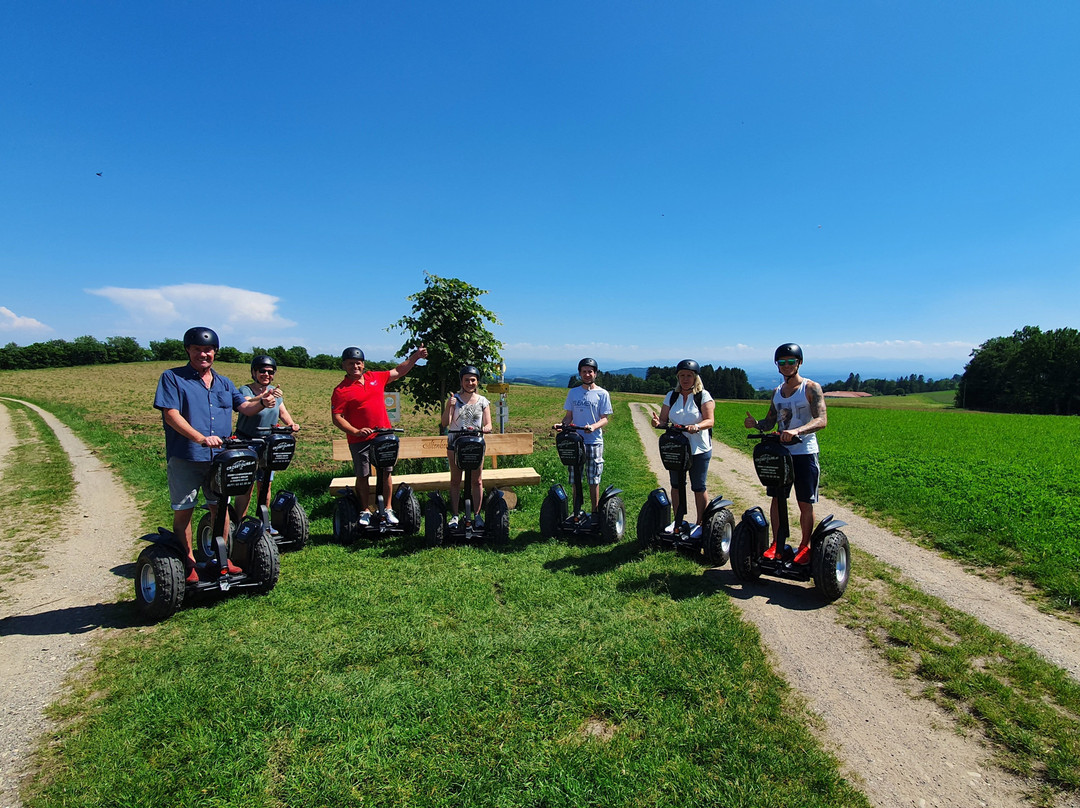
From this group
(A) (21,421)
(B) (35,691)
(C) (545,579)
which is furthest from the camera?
(A) (21,421)

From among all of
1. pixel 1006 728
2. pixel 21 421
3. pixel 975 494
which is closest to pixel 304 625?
pixel 1006 728

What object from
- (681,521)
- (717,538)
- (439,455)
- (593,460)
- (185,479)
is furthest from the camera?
(439,455)

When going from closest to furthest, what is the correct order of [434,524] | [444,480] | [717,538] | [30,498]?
[717,538] → [434,524] → [444,480] → [30,498]

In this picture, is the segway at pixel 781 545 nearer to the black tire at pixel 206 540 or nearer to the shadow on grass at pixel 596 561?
the shadow on grass at pixel 596 561

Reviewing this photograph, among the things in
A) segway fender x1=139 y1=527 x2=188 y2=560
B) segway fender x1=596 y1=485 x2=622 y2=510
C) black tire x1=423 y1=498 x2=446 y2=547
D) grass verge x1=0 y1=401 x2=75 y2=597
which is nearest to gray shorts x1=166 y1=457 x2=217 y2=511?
segway fender x1=139 y1=527 x2=188 y2=560

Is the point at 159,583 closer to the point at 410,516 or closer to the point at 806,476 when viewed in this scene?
the point at 410,516

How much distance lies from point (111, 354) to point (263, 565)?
8482 centimetres

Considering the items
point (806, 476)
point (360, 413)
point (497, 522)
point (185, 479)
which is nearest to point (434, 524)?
point (497, 522)

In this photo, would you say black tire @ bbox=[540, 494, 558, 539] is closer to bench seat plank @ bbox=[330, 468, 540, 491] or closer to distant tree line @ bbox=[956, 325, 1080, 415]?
bench seat plank @ bbox=[330, 468, 540, 491]

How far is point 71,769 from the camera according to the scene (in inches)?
98.6

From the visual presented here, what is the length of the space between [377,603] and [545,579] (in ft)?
5.16

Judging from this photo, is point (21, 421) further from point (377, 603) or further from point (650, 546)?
point (650, 546)

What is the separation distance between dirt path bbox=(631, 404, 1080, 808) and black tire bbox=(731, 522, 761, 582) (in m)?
0.14

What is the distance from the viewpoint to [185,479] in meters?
4.33
